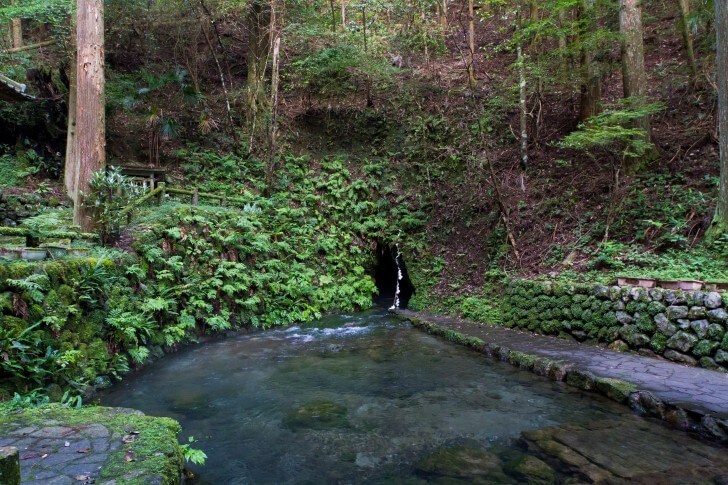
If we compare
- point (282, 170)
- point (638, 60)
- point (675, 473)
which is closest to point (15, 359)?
point (675, 473)

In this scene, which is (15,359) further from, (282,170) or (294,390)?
(282,170)

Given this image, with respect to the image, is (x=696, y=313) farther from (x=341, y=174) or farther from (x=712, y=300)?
(x=341, y=174)

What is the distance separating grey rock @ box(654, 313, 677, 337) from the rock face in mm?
2119

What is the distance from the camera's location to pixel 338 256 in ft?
45.0

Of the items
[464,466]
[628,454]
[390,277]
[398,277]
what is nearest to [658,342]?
[628,454]

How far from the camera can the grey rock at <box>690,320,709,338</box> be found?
5801 millimetres

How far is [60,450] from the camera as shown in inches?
126

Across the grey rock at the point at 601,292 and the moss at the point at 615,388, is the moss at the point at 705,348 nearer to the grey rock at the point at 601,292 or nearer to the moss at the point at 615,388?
the moss at the point at 615,388

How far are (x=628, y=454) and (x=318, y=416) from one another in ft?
11.0

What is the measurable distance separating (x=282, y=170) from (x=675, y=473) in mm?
14088

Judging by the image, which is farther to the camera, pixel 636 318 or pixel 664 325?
pixel 636 318

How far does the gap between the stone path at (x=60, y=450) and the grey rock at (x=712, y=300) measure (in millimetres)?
7120

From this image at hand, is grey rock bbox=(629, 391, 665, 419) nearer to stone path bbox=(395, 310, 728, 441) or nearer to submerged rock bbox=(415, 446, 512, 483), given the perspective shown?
stone path bbox=(395, 310, 728, 441)

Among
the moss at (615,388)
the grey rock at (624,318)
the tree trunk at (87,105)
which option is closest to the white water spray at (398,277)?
the grey rock at (624,318)
